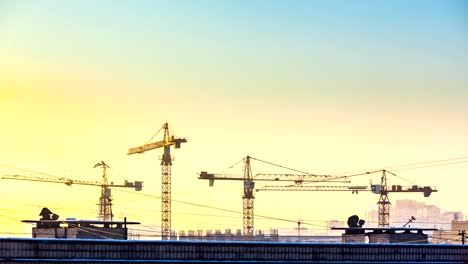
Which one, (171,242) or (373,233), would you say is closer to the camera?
(171,242)

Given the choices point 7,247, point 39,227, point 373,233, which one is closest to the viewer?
point 7,247

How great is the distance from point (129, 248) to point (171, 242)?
4.65 meters

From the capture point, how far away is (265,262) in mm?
145250

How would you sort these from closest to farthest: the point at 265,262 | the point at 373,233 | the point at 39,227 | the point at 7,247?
the point at 7,247 → the point at 265,262 → the point at 39,227 → the point at 373,233

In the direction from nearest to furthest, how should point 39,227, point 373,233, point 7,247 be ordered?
point 7,247, point 39,227, point 373,233

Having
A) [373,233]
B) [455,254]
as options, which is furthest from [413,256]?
[373,233]

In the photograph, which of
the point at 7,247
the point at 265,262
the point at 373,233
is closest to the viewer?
the point at 7,247

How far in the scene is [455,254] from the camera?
154 m

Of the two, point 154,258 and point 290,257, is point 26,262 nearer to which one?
point 154,258

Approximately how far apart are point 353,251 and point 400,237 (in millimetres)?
28380

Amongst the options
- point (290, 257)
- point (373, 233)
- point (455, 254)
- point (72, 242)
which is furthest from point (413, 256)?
point (72, 242)

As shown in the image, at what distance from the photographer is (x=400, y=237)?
176750 millimetres

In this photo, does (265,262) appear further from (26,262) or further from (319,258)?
(26,262)

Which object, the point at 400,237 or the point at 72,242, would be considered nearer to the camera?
the point at 72,242
